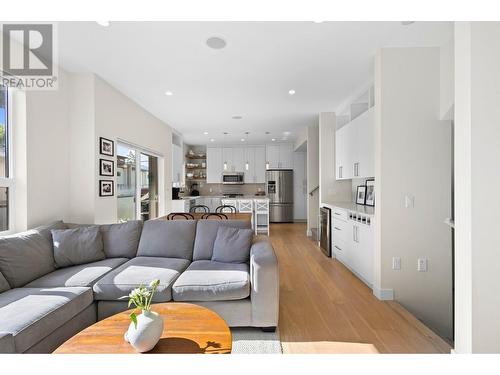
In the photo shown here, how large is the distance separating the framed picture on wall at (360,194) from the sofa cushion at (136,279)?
314cm

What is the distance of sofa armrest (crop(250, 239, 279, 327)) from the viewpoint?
2.16 metres

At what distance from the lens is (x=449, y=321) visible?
278 centimetres

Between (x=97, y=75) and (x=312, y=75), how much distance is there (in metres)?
2.89

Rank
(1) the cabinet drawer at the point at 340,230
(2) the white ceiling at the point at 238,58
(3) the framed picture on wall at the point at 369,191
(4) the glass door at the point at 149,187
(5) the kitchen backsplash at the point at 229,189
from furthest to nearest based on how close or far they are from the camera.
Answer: (5) the kitchen backsplash at the point at 229,189, (4) the glass door at the point at 149,187, (3) the framed picture on wall at the point at 369,191, (1) the cabinet drawer at the point at 340,230, (2) the white ceiling at the point at 238,58

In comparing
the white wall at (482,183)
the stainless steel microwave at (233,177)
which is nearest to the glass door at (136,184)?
the stainless steel microwave at (233,177)

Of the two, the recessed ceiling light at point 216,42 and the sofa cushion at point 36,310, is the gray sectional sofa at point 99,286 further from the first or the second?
the recessed ceiling light at point 216,42

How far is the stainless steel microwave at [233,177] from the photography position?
28.5 ft

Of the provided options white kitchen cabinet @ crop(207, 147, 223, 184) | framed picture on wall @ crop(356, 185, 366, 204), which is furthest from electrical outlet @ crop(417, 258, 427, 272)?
white kitchen cabinet @ crop(207, 147, 223, 184)

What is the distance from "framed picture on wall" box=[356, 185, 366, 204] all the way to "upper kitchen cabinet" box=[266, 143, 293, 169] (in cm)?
423

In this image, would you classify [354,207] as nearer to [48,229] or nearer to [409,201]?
[409,201]

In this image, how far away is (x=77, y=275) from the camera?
7.54 feet

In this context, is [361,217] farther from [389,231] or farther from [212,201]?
[212,201]
